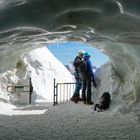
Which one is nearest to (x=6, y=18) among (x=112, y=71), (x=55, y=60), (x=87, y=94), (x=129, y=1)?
(x=129, y=1)

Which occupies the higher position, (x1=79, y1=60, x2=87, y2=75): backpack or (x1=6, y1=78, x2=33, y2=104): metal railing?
(x1=79, y1=60, x2=87, y2=75): backpack

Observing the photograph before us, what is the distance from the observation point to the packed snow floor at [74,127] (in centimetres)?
571

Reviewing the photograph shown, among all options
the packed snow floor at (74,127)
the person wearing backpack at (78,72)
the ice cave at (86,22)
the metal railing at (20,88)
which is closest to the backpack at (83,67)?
the person wearing backpack at (78,72)

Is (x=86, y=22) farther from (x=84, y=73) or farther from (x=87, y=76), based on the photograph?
(x=87, y=76)

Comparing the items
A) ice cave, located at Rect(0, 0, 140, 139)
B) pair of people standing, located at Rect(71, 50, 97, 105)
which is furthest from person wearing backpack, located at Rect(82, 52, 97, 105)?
ice cave, located at Rect(0, 0, 140, 139)

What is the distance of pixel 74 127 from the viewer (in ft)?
21.9

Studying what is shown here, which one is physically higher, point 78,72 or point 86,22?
point 86,22

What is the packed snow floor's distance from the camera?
571 cm

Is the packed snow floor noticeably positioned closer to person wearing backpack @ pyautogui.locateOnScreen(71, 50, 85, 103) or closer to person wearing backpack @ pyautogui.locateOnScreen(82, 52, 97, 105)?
person wearing backpack @ pyautogui.locateOnScreen(82, 52, 97, 105)

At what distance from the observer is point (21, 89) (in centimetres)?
1427

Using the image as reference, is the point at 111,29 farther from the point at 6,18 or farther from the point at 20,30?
the point at 6,18

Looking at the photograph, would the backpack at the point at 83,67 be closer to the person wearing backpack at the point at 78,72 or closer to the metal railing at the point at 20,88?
the person wearing backpack at the point at 78,72

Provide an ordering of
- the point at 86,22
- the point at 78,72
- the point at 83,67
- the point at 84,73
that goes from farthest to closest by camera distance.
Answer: the point at 78,72 < the point at 84,73 < the point at 83,67 < the point at 86,22

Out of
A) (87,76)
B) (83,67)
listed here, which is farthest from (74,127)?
(87,76)
